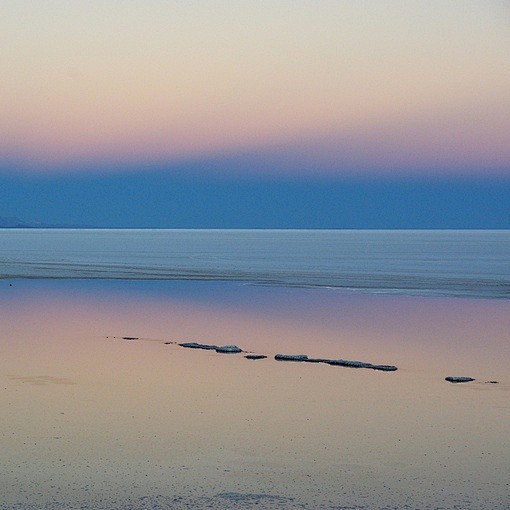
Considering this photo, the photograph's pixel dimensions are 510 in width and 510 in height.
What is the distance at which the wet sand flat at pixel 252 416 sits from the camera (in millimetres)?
12195

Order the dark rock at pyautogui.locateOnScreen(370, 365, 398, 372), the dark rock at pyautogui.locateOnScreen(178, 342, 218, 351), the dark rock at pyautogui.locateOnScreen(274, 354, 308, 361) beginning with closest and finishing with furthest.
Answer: the dark rock at pyautogui.locateOnScreen(370, 365, 398, 372), the dark rock at pyautogui.locateOnScreen(274, 354, 308, 361), the dark rock at pyautogui.locateOnScreen(178, 342, 218, 351)

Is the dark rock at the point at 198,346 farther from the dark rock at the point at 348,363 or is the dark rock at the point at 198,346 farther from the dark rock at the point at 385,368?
the dark rock at the point at 385,368

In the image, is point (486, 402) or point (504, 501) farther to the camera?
point (486, 402)

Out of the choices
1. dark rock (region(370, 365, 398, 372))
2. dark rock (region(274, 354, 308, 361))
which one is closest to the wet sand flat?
dark rock (region(370, 365, 398, 372))

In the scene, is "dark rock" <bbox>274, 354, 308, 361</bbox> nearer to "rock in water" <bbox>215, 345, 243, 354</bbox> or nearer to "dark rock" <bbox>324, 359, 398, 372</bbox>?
"dark rock" <bbox>324, 359, 398, 372</bbox>

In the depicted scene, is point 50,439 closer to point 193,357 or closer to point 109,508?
point 109,508

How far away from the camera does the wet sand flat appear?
12.2 metres

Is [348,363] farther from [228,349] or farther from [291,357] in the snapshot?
[228,349]

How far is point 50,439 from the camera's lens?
581 inches

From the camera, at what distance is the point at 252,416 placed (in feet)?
54.8

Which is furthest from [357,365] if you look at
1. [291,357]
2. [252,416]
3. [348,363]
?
[252,416]

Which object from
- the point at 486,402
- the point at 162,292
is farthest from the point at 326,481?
the point at 162,292

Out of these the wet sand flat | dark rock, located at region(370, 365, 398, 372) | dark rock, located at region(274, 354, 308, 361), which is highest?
dark rock, located at region(274, 354, 308, 361)

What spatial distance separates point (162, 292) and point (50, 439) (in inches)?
1333
